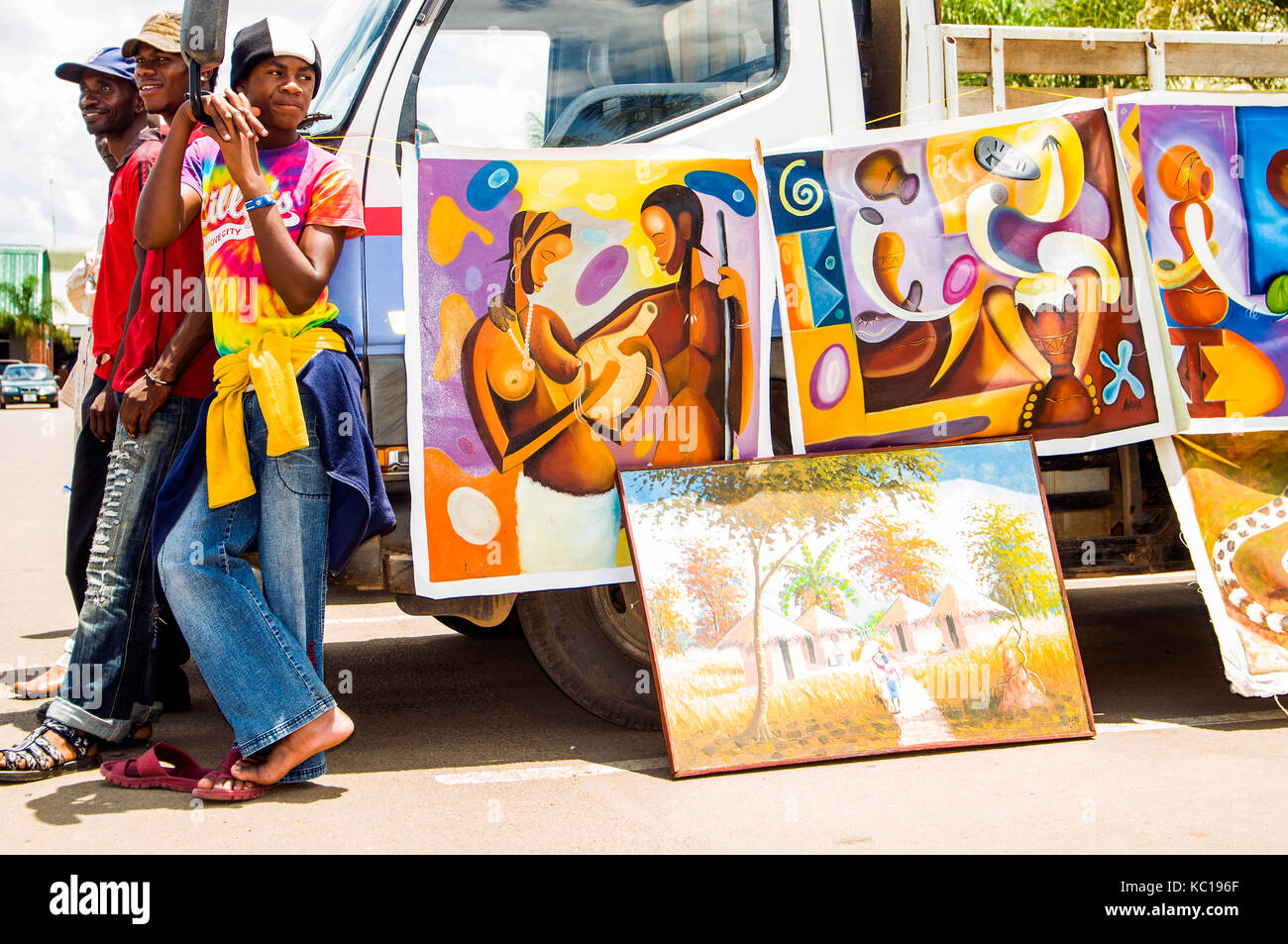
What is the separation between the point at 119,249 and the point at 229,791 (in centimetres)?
183

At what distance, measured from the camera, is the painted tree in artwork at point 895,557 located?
4.04 metres

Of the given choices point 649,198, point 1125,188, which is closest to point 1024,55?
point 1125,188

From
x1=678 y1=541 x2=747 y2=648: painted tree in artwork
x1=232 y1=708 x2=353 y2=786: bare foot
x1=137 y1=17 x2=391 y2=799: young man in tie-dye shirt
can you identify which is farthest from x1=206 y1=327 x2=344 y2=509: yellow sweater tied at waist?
x1=678 y1=541 x2=747 y2=648: painted tree in artwork

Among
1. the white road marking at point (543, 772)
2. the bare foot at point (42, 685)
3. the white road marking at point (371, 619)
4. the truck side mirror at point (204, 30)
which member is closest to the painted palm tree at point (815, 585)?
the white road marking at point (543, 772)

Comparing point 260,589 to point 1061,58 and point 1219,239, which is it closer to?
point 1061,58

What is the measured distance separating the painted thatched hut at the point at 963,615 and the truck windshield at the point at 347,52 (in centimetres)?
251

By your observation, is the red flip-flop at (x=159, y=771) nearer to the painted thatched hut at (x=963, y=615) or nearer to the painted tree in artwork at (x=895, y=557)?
the painted tree in artwork at (x=895, y=557)

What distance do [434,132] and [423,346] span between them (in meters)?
0.79

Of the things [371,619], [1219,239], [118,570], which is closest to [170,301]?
[118,570]

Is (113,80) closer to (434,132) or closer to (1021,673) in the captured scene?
(434,132)

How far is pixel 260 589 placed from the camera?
3594 mm

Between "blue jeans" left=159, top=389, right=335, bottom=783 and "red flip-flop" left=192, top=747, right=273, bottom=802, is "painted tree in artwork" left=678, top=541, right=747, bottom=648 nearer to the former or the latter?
"blue jeans" left=159, top=389, right=335, bottom=783

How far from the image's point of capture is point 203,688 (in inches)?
205

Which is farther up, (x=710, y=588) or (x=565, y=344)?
(x=565, y=344)
